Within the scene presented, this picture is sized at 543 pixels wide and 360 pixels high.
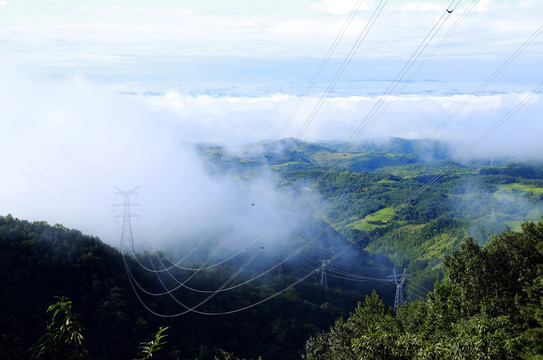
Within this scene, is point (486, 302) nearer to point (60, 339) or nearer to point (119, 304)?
point (60, 339)

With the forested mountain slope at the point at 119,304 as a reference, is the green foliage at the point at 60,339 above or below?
below

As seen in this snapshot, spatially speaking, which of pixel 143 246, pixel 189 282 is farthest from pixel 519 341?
pixel 143 246

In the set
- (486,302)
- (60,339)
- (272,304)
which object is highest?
(272,304)

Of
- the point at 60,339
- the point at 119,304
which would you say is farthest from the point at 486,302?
the point at 119,304

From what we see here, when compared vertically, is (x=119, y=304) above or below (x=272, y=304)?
below

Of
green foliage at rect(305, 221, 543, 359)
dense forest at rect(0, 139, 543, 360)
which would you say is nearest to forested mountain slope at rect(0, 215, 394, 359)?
dense forest at rect(0, 139, 543, 360)

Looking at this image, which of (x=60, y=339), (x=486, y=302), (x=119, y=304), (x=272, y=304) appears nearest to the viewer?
(x=60, y=339)

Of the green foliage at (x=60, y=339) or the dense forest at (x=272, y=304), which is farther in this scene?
the dense forest at (x=272, y=304)

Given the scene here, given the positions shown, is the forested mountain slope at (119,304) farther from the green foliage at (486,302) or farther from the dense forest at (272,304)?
the green foliage at (486,302)

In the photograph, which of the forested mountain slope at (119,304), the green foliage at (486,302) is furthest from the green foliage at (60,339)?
the forested mountain slope at (119,304)

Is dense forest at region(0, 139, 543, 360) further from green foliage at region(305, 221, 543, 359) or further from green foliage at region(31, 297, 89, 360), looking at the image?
green foliage at region(31, 297, 89, 360)

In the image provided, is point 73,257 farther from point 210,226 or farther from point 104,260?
point 210,226
